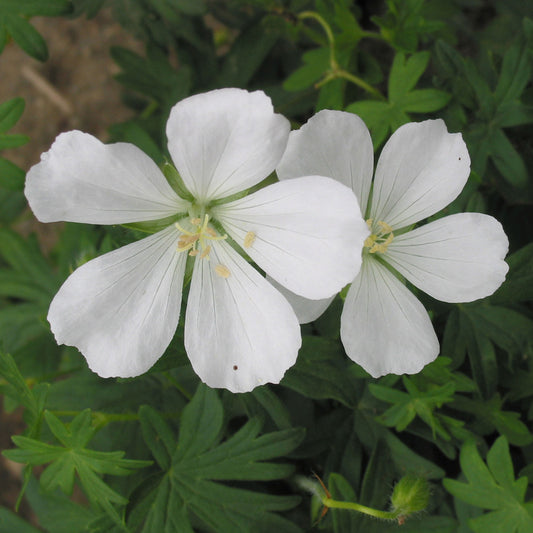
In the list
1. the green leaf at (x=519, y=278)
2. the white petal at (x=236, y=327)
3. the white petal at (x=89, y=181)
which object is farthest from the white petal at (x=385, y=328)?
the white petal at (x=89, y=181)

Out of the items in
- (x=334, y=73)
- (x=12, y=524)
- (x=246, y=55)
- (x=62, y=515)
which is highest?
(x=334, y=73)

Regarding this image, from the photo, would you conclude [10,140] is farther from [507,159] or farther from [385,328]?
[507,159]

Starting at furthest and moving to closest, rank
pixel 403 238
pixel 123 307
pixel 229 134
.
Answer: pixel 403 238
pixel 123 307
pixel 229 134

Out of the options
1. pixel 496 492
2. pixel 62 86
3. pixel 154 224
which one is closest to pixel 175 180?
pixel 154 224

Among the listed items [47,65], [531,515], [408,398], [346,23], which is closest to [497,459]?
[531,515]

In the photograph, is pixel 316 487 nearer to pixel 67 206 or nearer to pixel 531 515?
pixel 531 515

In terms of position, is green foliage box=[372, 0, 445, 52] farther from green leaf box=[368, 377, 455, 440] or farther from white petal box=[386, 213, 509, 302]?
green leaf box=[368, 377, 455, 440]

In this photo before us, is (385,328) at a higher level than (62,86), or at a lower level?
higher
